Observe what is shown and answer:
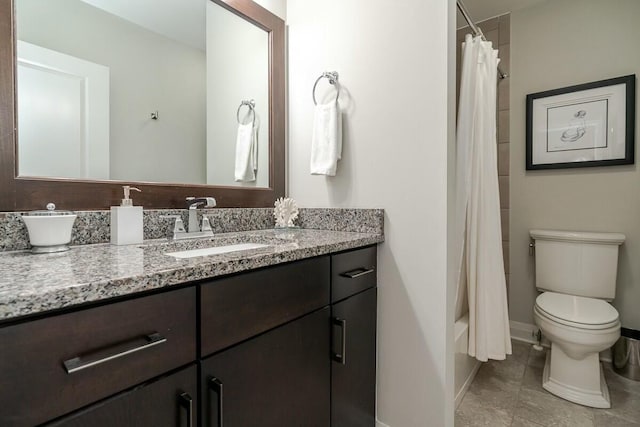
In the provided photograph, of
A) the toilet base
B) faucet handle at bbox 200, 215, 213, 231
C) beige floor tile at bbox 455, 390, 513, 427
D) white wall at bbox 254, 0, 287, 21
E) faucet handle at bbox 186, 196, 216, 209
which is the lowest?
beige floor tile at bbox 455, 390, 513, 427

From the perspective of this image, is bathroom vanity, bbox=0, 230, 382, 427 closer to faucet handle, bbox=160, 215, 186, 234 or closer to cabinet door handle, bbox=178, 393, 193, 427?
cabinet door handle, bbox=178, 393, 193, 427

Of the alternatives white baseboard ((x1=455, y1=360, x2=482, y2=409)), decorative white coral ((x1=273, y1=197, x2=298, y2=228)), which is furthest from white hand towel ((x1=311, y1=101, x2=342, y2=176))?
white baseboard ((x1=455, y1=360, x2=482, y2=409))

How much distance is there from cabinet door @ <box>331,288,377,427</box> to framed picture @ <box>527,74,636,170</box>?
181cm

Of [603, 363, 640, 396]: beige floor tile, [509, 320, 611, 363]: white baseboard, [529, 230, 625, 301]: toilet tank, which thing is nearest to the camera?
[603, 363, 640, 396]: beige floor tile

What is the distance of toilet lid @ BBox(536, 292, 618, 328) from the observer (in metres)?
1.55

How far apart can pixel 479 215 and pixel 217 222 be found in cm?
134

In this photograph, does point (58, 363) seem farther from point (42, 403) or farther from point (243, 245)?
point (243, 245)

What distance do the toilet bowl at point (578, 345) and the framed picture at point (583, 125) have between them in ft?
3.14

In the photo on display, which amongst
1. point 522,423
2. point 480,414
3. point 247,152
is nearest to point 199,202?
point 247,152

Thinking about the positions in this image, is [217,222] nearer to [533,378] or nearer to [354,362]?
[354,362]

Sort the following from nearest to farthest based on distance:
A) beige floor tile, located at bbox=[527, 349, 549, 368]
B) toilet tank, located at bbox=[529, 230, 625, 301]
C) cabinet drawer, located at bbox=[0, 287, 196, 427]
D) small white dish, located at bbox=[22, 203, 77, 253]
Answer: cabinet drawer, located at bbox=[0, 287, 196, 427]
small white dish, located at bbox=[22, 203, 77, 253]
toilet tank, located at bbox=[529, 230, 625, 301]
beige floor tile, located at bbox=[527, 349, 549, 368]

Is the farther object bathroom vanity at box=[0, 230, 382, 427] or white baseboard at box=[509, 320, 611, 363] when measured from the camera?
white baseboard at box=[509, 320, 611, 363]

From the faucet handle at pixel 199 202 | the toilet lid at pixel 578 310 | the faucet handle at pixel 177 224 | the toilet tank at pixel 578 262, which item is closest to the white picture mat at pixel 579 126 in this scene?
the toilet tank at pixel 578 262

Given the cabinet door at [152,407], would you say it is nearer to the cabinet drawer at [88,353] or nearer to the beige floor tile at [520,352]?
the cabinet drawer at [88,353]
